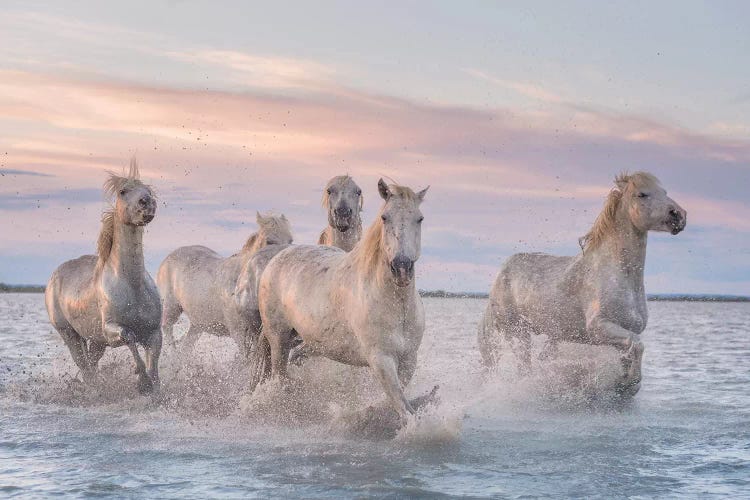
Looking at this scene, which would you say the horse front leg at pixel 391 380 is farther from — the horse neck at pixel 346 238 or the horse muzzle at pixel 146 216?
the horse muzzle at pixel 146 216

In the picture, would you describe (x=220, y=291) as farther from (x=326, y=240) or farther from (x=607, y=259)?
(x=607, y=259)

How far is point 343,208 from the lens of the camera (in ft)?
35.6

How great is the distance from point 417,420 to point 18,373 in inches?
370

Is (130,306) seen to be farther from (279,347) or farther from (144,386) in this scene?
(279,347)

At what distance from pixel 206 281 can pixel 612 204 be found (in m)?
5.76

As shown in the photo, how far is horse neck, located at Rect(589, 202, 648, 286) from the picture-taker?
10.9 meters

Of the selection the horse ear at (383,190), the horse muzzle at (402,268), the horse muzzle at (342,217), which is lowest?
the horse muzzle at (402,268)

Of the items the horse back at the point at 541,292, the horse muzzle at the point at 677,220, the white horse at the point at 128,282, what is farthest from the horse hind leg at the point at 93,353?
the horse muzzle at the point at 677,220

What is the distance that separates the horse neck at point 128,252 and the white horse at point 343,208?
217 cm

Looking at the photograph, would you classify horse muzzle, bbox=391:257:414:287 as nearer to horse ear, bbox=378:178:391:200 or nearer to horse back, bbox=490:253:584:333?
horse ear, bbox=378:178:391:200

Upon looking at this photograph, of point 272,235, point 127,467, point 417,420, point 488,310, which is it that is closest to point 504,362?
point 488,310

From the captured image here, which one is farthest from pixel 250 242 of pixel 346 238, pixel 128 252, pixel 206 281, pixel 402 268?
pixel 402 268

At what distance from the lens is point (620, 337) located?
1043 cm

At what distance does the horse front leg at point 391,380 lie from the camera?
25.0ft
